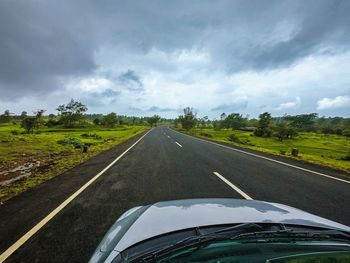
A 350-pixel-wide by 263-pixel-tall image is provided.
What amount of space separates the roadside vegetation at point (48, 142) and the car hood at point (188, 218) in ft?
17.1

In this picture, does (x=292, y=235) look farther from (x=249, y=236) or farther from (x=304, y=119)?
(x=304, y=119)

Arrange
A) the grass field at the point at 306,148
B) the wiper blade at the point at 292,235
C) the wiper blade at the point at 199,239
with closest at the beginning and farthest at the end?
the wiper blade at the point at 199,239
the wiper blade at the point at 292,235
the grass field at the point at 306,148

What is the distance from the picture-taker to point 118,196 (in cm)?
539

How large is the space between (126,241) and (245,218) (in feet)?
3.92

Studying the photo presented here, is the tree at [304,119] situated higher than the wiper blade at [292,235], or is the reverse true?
the tree at [304,119]

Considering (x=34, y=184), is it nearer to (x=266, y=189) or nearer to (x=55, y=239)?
(x=55, y=239)

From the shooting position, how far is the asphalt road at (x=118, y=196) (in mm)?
3271

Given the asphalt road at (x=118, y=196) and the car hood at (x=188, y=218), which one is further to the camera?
the asphalt road at (x=118, y=196)

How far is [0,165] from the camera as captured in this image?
1203 cm

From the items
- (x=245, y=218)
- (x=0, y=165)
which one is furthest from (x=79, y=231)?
(x=0, y=165)

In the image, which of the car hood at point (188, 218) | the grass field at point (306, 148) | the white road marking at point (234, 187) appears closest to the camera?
the car hood at point (188, 218)

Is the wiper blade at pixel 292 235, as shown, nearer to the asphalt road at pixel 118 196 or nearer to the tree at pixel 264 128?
the asphalt road at pixel 118 196

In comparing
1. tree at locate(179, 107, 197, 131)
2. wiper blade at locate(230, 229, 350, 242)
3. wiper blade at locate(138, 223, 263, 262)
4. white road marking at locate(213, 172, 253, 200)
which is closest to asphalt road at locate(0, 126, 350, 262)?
white road marking at locate(213, 172, 253, 200)

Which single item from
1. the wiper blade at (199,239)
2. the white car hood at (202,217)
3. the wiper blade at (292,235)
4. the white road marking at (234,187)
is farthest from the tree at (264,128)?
the wiper blade at (199,239)
